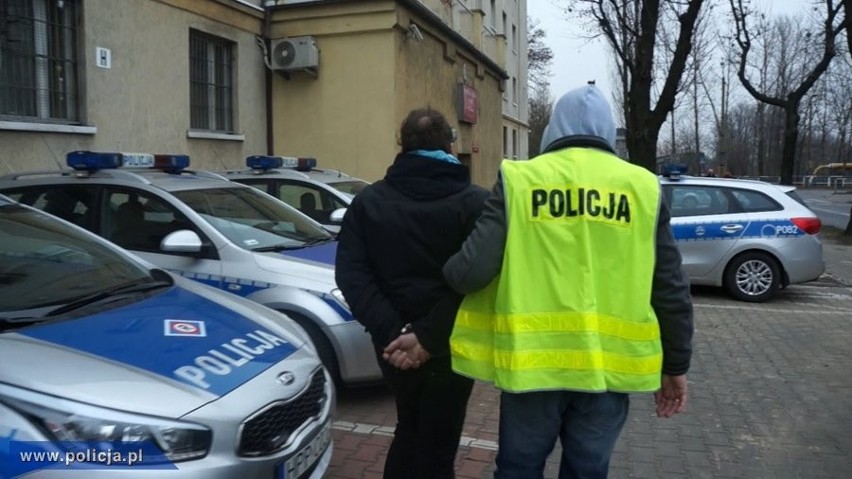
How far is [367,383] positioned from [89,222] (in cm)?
241

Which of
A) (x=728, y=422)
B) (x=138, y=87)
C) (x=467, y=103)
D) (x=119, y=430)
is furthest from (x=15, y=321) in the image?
(x=467, y=103)

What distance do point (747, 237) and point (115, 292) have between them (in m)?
7.73

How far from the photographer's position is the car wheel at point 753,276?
8.84m

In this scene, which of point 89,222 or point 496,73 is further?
point 496,73

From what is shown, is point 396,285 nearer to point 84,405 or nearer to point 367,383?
point 84,405

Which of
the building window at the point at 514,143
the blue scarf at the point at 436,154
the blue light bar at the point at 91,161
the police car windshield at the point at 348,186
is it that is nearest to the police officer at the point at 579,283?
the blue scarf at the point at 436,154

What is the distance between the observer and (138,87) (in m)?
9.85

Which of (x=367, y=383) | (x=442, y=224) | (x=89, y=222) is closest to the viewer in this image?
(x=442, y=224)

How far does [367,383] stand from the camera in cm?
482

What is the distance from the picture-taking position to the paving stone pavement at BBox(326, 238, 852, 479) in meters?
4.04

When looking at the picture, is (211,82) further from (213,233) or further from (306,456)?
(306,456)

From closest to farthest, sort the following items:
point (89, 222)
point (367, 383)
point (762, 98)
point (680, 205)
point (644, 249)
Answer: point (644, 249) < point (367, 383) < point (89, 222) < point (680, 205) < point (762, 98)

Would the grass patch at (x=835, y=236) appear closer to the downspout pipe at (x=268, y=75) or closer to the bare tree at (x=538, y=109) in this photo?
the downspout pipe at (x=268, y=75)

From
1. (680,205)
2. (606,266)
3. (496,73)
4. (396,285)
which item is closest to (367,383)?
(396,285)
